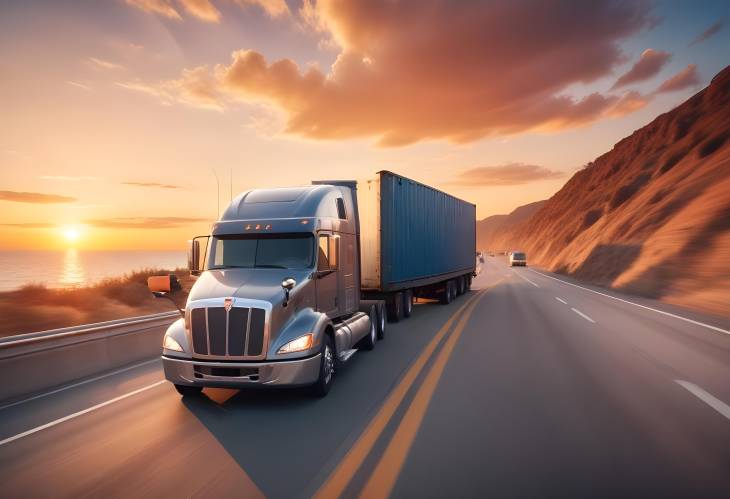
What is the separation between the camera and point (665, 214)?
38.9 m

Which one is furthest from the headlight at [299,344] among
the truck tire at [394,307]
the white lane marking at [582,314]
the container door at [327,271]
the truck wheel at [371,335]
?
the white lane marking at [582,314]

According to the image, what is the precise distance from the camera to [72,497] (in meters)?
4.04

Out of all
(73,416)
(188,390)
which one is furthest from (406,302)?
(73,416)

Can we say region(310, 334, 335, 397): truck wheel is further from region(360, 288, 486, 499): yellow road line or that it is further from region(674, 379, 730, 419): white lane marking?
region(674, 379, 730, 419): white lane marking

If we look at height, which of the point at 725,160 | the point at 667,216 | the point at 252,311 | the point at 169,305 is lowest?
the point at 169,305

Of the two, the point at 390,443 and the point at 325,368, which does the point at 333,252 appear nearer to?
the point at 325,368

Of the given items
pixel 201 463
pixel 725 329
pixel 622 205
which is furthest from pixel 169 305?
pixel 622 205

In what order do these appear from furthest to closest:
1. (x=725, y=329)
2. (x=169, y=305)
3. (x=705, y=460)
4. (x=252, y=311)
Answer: (x=169, y=305)
(x=725, y=329)
(x=252, y=311)
(x=705, y=460)

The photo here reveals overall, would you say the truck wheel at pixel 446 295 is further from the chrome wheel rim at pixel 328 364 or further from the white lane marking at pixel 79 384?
the chrome wheel rim at pixel 328 364

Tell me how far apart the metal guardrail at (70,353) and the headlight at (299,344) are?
4068mm

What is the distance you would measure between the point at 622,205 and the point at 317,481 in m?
60.0

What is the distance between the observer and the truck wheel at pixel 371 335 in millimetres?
10141

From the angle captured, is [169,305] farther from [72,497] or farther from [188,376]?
[72,497]

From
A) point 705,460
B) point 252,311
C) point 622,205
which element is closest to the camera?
point 705,460
